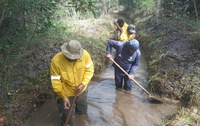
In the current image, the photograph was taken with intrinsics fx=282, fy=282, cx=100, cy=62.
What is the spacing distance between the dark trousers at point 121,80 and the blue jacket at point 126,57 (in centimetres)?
21

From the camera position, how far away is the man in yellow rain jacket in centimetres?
488

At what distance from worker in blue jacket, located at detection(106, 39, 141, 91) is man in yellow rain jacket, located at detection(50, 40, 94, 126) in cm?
210

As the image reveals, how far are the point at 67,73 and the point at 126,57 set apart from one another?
2.70m

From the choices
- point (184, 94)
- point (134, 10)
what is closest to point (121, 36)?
point (184, 94)

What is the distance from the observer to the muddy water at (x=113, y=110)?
19.7ft

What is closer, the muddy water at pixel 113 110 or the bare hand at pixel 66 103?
the bare hand at pixel 66 103

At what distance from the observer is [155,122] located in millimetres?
6059

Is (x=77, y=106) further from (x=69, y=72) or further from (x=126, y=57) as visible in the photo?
(x=126, y=57)

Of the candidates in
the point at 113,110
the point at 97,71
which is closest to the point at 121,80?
the point at 113,110

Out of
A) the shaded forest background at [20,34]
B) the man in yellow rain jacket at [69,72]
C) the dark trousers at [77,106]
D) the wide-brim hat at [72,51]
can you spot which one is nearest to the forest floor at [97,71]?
the shaded forest background at [20,34]

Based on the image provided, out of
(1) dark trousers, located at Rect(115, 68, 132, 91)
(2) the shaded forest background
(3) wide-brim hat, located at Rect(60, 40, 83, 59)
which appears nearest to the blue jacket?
(1) dark trousers, located at Rect(115, 68, 132, 91)

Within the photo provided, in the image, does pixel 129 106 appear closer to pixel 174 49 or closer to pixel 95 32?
pixel 174 49

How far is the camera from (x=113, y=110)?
6.67m

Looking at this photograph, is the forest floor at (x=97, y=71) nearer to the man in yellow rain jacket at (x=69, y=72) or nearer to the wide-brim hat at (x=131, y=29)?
the man in yellow rain jacket at (x=69, y=72)
